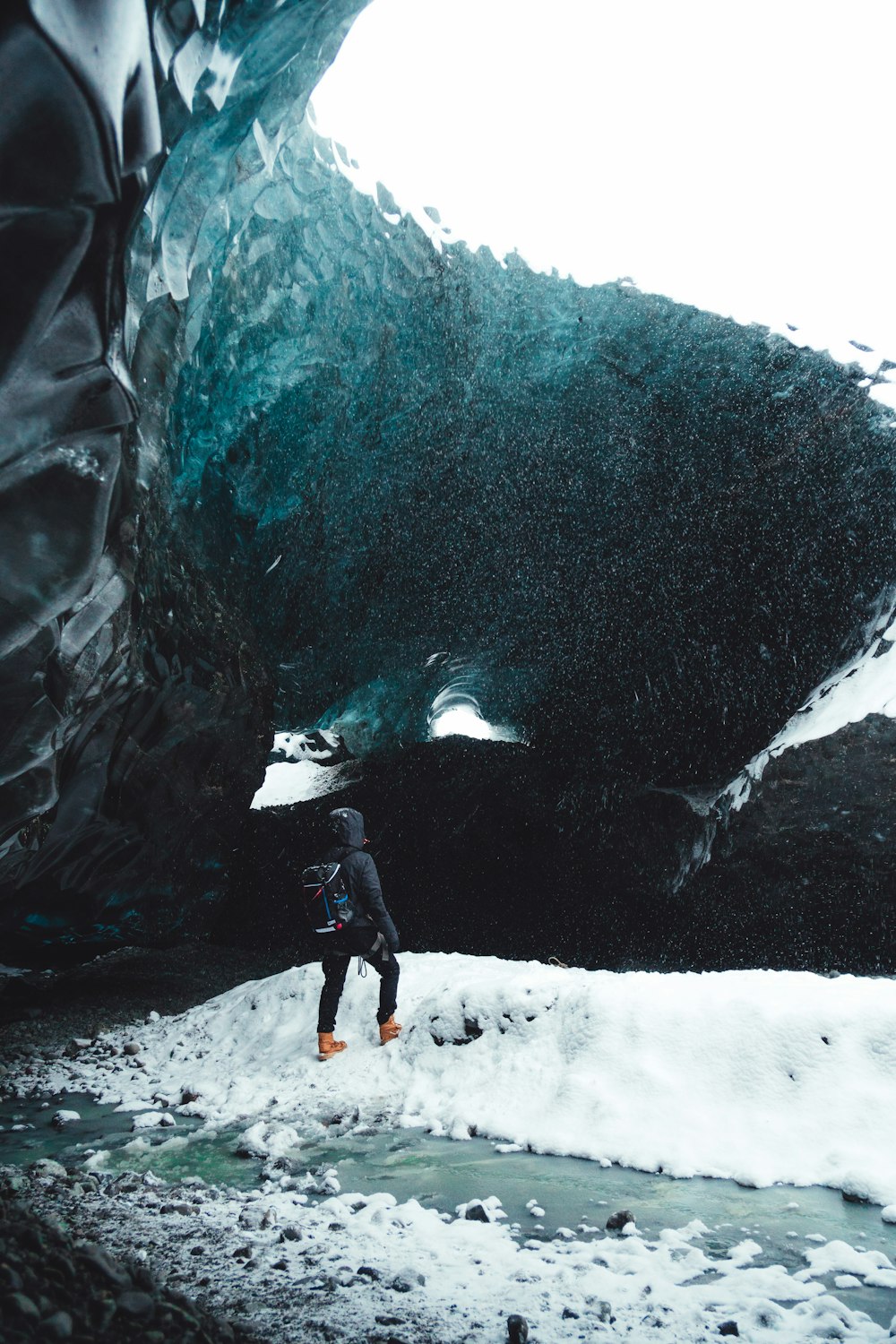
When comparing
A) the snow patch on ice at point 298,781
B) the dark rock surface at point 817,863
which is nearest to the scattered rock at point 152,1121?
the dark rock surface at point 817,863

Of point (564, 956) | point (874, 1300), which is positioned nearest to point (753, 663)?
point (564, 956)

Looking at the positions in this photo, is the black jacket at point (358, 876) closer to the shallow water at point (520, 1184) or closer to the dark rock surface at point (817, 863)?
the shallow water at point (520, 1184)

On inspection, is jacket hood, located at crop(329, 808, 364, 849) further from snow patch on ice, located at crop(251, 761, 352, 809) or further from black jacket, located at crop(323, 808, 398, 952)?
snow patch on ice, located at crop(251, 761, 352, 809)

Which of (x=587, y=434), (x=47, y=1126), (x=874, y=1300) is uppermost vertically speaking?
(x=587, y=434)

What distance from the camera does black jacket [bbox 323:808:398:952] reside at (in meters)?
5.27

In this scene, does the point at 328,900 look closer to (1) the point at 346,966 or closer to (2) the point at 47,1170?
Result: (1) the point at 346,966

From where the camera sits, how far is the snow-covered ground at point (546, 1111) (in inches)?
86.5

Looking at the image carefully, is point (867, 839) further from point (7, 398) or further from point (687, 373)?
point (7, 398)

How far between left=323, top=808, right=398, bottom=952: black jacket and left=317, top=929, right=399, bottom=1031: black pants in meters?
0.07

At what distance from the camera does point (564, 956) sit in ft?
35.6

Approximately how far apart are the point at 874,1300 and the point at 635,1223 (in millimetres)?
794

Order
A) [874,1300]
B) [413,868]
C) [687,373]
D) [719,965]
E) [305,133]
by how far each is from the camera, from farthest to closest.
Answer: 1. [413,868]
2. [719,965]
3. [687,373]
4. [305,133]
5. [874,1300]

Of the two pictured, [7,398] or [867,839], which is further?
[867,839]

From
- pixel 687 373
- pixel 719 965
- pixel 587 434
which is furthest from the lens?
pixel 719 965
